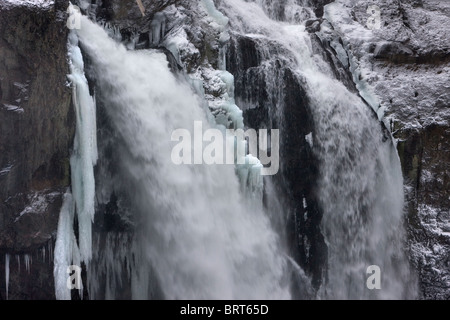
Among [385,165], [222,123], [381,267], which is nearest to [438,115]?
[385,165]

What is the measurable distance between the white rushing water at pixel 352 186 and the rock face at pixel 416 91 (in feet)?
1.18

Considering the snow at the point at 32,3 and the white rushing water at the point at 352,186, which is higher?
the snow at the point at 32,3

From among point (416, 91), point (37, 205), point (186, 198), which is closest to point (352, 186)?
point (416, 91)

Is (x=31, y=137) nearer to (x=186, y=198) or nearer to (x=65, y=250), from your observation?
(x=65, y=250)

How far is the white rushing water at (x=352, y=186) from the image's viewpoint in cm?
964

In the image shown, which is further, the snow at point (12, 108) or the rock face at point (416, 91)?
the rock face at point (416, 91)

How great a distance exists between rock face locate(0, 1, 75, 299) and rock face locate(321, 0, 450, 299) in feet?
24.0

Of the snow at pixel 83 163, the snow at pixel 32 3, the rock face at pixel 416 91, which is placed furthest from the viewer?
the rock face at pixel 416 91

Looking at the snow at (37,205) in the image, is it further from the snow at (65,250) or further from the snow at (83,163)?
the snow at (83,163)

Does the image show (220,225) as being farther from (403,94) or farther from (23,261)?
(403,94)

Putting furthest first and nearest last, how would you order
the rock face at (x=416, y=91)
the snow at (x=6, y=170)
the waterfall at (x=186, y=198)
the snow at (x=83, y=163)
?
the rock face at (x=416, y=91) → the waterfall at (x=186, y=198) → the snow at (x=83, y=163) → the snow at (x=6, y=170)

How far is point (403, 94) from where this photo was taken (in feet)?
35.2

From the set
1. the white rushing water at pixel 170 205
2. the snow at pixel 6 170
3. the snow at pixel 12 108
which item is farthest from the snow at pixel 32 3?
the snow at pixel 6 170

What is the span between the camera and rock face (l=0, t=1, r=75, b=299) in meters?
6.47
